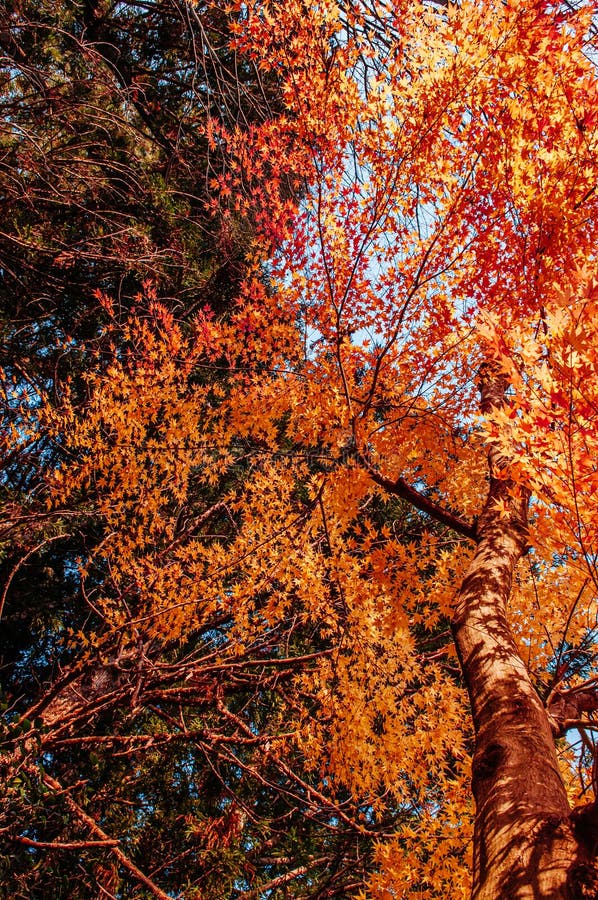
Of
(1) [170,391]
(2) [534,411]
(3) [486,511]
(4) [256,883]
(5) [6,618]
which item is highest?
(1) [170,391]

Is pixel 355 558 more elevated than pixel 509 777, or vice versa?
pixel 355 558

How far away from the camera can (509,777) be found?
1635mm

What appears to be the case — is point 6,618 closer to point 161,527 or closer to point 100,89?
point 161,527

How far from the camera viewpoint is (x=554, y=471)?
1.91m

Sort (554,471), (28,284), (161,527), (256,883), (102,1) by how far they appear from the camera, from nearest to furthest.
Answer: (554,471)
(256,883)
(161,527)
(28,284)
(102,1)

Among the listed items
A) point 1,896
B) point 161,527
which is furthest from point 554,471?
point 161,527

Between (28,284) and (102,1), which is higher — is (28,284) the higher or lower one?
the lower one

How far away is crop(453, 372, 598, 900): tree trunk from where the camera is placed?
1.33 m

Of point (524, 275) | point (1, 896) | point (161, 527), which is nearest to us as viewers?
point (1, 896)

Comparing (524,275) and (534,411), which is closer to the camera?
(534,411)

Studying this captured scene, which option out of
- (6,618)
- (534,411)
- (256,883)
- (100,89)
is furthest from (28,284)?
(256,883)

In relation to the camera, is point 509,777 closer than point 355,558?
Yes

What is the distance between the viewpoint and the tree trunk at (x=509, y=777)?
133 cm

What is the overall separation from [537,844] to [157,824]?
18.3 ft
